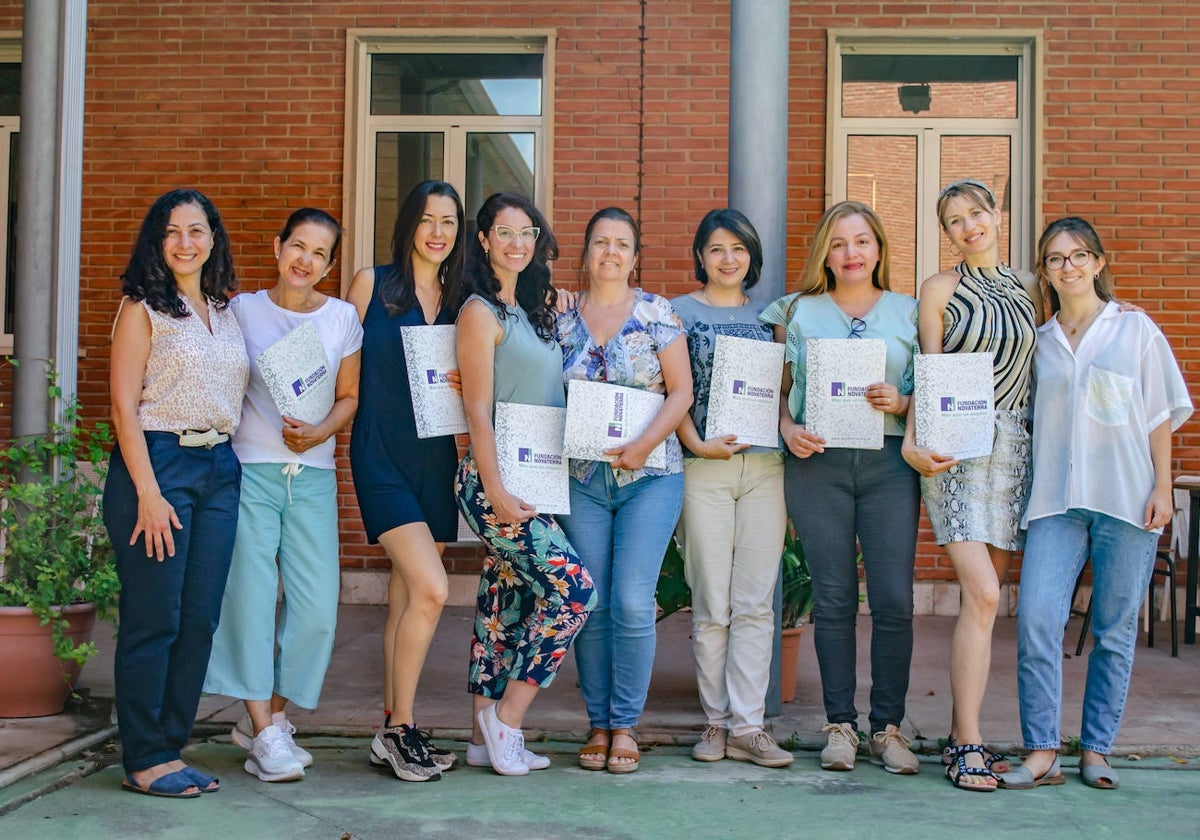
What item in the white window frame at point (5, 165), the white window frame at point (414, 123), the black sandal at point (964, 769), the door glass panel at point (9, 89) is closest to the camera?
the black sandal at point (964, 769)

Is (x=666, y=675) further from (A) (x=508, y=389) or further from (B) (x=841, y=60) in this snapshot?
(B) (x=841, y=60)

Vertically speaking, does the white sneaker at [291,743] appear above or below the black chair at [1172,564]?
below

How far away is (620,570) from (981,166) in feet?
16.0

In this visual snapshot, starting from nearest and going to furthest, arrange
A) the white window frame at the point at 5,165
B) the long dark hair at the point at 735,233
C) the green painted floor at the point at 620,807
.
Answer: the green painted floor at the point at 620,807
the long dark hair at the point at 735,233
the white window frame at the point at 5,165

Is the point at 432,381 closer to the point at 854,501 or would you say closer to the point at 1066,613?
the point at 854,501

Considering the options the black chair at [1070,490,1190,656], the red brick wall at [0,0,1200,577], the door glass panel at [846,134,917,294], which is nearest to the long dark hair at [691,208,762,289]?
the black chair at [1070,490,1190,656]

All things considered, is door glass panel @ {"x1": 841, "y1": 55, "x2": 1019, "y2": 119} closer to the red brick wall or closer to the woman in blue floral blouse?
the red brick wall

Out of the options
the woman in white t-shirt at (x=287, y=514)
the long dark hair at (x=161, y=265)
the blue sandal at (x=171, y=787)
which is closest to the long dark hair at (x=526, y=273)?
the woman in white t-shirt at (x=287, y=514)

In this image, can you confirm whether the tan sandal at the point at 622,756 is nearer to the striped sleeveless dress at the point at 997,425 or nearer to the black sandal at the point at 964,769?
the black sandal at the point at 964,769

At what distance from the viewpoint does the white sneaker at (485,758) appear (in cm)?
402

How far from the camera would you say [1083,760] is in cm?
397

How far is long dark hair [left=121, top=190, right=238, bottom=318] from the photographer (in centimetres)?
367

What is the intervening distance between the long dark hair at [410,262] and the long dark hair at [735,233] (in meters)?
0.82

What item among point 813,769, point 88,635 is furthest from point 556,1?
point 813,769
